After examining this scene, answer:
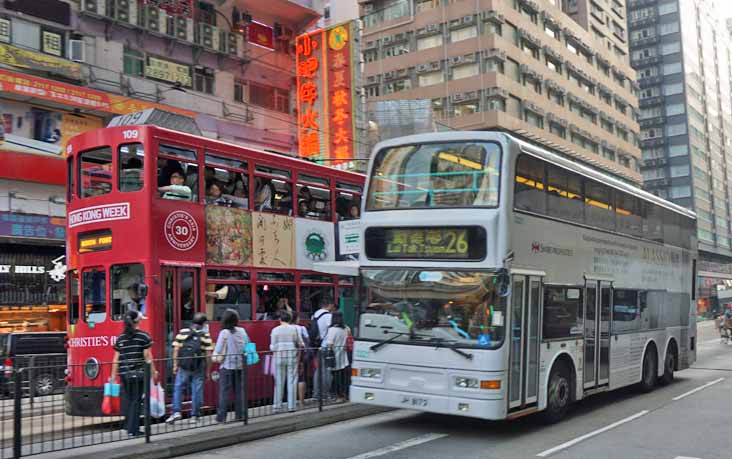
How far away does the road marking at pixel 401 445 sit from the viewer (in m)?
8.73

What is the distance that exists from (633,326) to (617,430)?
4.16 meters

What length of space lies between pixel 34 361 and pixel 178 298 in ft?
8.46

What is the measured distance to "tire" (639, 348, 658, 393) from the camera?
14.7 m

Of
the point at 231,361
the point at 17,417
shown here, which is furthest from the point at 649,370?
the point at 17,417

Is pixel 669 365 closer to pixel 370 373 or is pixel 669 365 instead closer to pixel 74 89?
pixel 370 373

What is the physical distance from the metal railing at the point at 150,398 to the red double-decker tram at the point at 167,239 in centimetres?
33

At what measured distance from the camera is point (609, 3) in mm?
67750

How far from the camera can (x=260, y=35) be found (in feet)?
96.4

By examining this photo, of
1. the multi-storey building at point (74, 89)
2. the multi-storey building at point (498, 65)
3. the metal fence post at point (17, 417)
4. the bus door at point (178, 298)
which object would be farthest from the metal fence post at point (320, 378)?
the multi-storey building at point (498, 65)

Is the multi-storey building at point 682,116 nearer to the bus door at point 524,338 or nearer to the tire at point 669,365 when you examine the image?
the tire at point 669,365

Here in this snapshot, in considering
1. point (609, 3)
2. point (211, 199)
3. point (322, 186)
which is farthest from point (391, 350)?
point (609, 3)

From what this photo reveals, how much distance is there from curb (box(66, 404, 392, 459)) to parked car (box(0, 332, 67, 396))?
104 centimetres

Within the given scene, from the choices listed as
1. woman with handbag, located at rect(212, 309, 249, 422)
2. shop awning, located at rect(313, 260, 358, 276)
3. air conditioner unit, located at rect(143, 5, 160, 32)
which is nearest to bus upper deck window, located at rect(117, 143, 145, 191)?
woman with handbag, located at rect(212, 309, 249, 422)

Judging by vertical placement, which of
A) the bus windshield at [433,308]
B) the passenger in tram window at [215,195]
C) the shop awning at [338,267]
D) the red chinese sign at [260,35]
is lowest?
the bus windshield at [433,308]
